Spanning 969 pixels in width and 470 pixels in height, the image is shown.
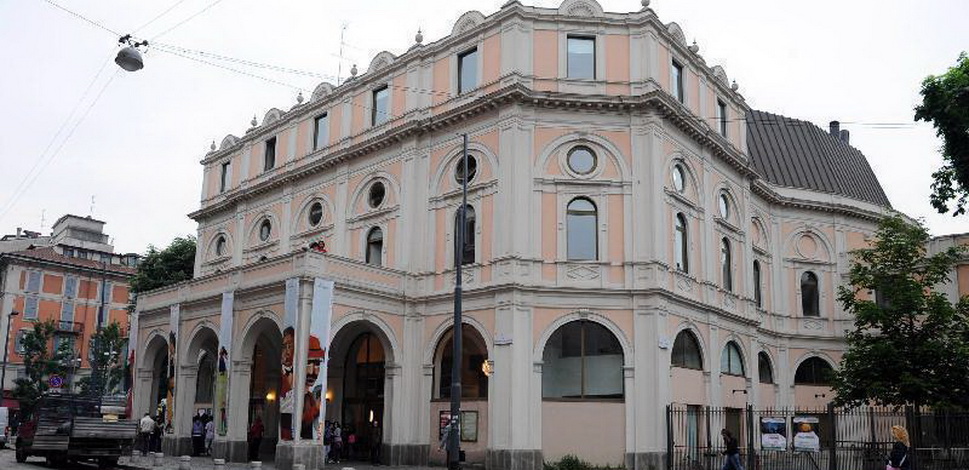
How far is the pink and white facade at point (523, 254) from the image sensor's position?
88.0ft

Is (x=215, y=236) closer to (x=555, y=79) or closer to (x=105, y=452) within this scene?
(x=105, y=452)

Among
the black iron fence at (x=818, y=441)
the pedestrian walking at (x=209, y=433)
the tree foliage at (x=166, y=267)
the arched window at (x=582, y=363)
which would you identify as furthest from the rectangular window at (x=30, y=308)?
the black iron fence at (x=818, y=441)

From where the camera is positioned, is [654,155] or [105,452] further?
[654,155]

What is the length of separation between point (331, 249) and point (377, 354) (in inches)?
194

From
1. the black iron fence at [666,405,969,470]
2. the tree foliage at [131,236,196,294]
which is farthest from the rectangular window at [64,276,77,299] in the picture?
the black iron fence at [666,405,969,470]

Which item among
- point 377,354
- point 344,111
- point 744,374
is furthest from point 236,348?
point 744,374

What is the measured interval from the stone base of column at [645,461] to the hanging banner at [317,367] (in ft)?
30.9

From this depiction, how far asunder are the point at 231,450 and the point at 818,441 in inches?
761

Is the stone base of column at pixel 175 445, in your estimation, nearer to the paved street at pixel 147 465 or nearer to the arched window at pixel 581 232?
the paved street at pixel 147 465

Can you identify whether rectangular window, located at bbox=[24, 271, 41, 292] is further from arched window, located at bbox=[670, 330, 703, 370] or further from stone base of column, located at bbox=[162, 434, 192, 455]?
arched window, located at bbox=[670, 330, 703, 370]

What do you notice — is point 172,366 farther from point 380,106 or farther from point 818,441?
point 818,441

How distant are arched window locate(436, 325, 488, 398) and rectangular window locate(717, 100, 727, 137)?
1391 centimetres

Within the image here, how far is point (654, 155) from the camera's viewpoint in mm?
28219

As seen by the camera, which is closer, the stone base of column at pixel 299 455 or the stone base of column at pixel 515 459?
the stone base of column at pixel 299 455
